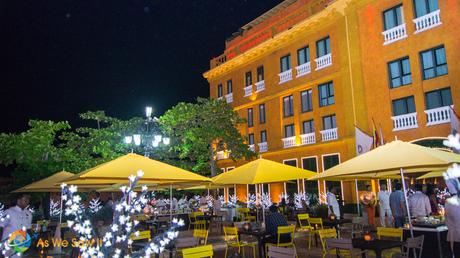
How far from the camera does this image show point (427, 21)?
20359 mm

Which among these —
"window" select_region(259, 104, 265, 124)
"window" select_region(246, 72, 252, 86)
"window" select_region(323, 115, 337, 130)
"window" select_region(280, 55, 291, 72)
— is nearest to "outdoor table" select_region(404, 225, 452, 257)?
"window" select_region(323, 115, 337, 130)

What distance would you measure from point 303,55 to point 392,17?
23.2 feet

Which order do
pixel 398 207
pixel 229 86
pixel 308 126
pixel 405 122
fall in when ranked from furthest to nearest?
pixel 229 86
pixel 308 126
pixel 405 122
pixel 398 207

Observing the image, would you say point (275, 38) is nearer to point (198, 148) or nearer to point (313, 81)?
point (313, 81)

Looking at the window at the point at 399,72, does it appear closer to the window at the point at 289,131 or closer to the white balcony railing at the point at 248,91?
the window at the point at 289,131

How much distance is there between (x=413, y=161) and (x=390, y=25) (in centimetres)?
1764

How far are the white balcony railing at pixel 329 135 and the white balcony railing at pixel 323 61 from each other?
4349 millimetres

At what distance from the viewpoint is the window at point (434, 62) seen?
19.8 metres

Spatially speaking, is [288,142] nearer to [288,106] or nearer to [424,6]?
[288,106]

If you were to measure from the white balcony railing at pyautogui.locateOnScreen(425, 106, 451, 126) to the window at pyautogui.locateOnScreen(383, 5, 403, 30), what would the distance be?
5.53 meters

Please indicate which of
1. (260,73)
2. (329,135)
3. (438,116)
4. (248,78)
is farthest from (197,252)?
(248,78)

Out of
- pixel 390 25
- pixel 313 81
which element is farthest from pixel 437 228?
pixel 313 81

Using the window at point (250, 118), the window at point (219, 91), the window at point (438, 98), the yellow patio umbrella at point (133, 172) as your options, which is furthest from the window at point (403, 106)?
the window at point (219, 91)

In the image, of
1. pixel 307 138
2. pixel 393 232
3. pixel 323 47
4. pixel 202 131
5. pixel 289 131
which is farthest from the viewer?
pixel 289 131
